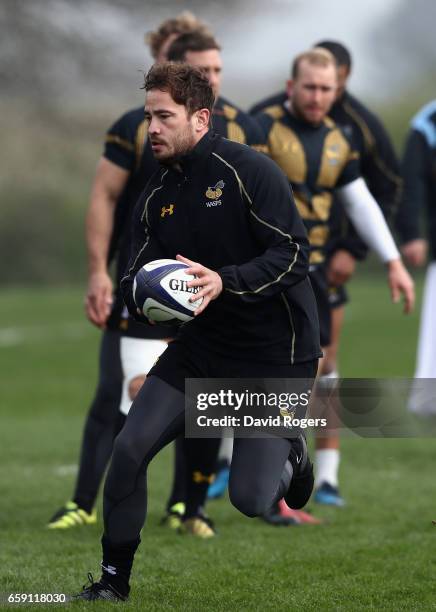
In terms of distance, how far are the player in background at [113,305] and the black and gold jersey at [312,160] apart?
2.24 ft

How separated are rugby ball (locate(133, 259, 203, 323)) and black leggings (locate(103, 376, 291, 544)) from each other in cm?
36

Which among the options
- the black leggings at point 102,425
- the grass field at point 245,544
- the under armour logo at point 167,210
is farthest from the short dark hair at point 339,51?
the under armour logo at point 167,210

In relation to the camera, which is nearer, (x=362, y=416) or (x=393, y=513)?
(x=362, y=416)

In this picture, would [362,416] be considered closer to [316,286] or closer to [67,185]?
[316,286]

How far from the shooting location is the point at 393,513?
7535mm

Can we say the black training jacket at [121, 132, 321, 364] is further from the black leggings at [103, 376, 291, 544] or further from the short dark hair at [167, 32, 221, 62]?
the short dark hair at [167, 32, 221, 62]

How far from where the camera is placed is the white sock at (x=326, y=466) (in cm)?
813

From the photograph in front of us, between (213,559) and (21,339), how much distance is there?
14.3 meters

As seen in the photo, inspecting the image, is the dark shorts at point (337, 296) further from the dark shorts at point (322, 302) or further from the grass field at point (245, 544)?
the grass field at point (245, 544)

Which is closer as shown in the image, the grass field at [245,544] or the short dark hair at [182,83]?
the short dark hair at [182,83]

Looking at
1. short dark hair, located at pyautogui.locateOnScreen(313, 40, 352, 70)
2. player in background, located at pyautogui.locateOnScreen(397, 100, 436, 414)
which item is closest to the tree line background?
player in background, located at pyautogui.locateOnScreen(397, 100, 436, 414)

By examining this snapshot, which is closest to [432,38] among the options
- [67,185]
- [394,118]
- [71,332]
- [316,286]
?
[394,118]

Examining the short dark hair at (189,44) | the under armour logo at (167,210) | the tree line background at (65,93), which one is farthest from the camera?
the tree line background at (65,93)

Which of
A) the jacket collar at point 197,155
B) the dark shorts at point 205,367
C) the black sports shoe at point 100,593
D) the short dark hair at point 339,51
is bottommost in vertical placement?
the black sports shoe at point 100,593
